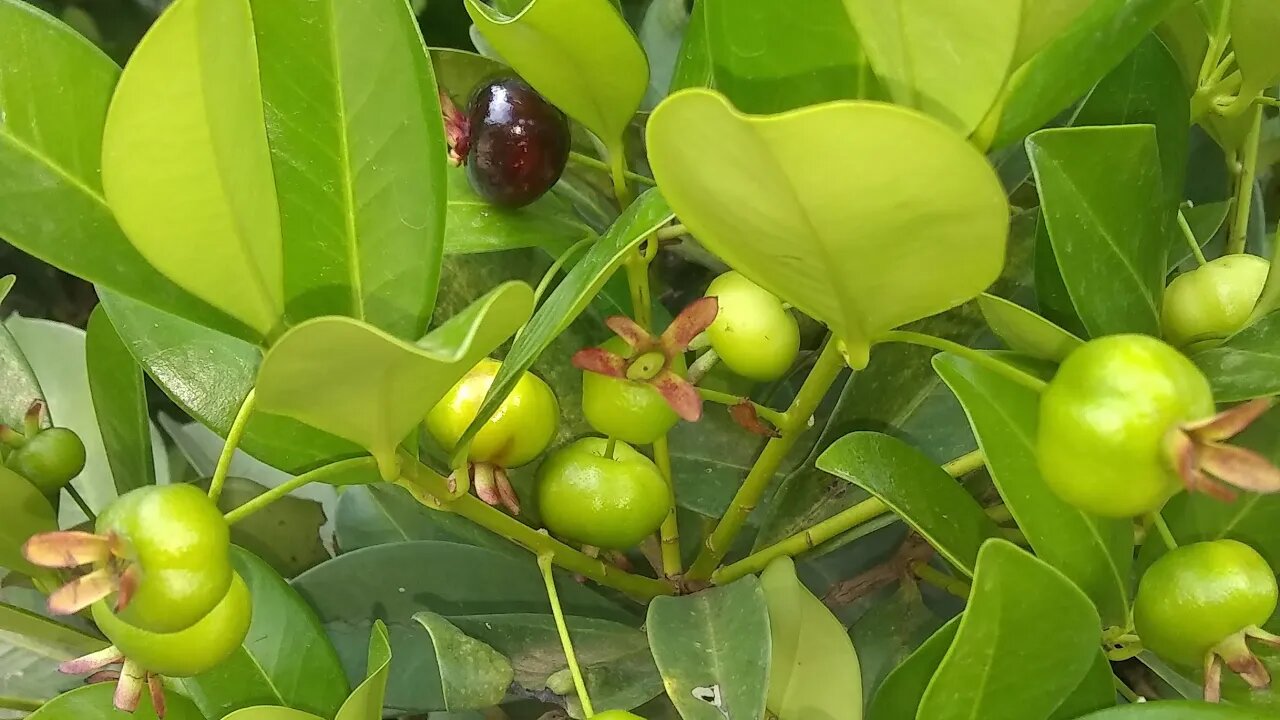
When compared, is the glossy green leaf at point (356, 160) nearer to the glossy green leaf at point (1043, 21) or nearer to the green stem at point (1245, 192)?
the glossy green leaf at point (1043, 21)

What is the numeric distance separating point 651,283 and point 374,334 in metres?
0.45

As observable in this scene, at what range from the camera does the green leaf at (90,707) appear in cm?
53

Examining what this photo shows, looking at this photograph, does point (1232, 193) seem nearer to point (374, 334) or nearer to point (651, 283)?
point (651, 283)

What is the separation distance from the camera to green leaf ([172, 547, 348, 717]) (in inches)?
22.9

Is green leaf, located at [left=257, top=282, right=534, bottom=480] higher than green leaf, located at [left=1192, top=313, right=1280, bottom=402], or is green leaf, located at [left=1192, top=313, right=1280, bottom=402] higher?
green leaf, located at [left=257, top=282, right=534, bottom=480]

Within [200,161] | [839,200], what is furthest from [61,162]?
[839,200]

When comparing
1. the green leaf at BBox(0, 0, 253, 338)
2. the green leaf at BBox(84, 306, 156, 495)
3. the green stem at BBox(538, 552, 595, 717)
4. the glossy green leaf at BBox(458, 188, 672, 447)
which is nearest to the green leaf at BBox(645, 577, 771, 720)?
the green stem at BBox(538, 552, 595, 717)

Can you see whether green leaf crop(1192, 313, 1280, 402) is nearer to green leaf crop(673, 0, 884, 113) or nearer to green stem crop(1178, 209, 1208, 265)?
green stem crop(1178, 209, 1208, 265)

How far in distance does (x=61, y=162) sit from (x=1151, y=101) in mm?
538

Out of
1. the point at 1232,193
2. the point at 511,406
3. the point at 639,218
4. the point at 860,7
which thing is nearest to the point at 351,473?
the point at 511,406

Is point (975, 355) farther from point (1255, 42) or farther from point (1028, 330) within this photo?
point (1255, 42)

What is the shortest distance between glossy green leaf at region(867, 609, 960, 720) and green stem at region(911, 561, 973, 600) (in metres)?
0.13

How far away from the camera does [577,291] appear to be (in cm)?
41

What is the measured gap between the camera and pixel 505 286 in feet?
1.07
